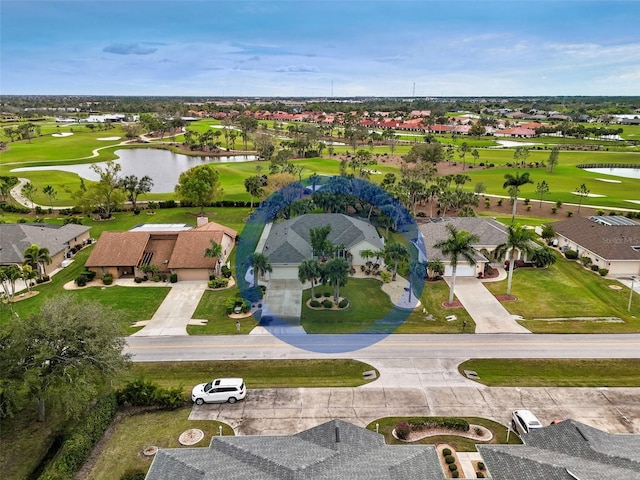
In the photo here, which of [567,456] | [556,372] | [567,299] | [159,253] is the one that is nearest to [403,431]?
[567,456]

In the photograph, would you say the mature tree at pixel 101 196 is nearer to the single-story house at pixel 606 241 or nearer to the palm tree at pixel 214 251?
the palm tree at pixel 214 251

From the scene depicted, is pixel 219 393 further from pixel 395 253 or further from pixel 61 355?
pixel 395 253

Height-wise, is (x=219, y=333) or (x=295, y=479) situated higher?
(x=295, y=479)

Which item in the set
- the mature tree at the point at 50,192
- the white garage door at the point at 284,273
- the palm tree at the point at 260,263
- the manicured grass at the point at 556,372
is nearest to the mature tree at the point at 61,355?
the palm tree at the point at 260,263

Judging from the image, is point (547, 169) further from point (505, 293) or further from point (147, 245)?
point (147, 245)

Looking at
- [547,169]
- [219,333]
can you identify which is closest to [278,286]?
[219,333]

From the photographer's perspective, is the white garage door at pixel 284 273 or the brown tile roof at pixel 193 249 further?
the white garage door at pixel 284 273
